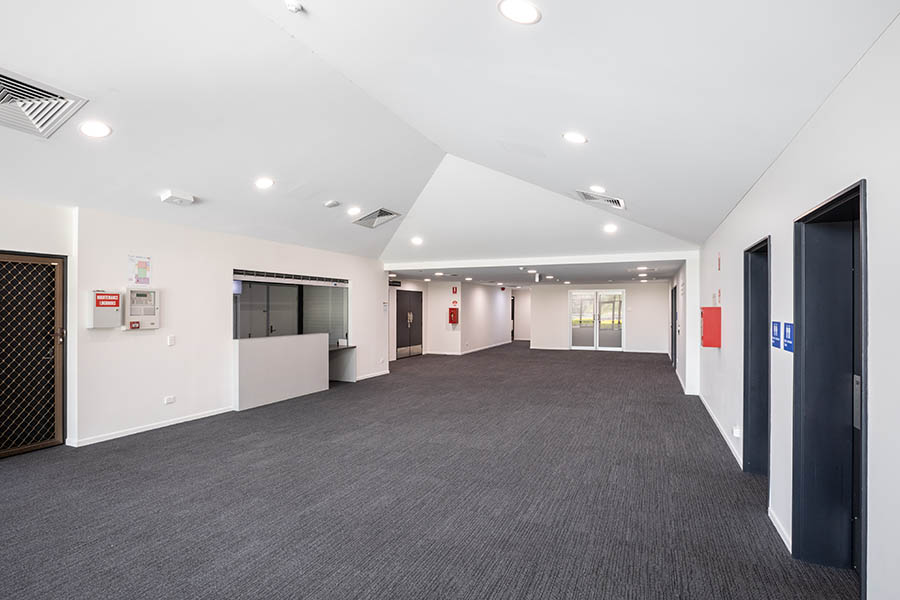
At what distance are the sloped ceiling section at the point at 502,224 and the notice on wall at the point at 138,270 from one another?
3.67 meters

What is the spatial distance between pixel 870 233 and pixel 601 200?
12.9 feet

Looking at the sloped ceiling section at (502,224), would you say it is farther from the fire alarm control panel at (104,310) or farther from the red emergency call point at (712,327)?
the fire alarm control panel at (104,310)

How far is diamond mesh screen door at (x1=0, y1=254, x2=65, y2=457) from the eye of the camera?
15.7 ft

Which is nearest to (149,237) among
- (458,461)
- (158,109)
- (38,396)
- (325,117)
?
(38,396)

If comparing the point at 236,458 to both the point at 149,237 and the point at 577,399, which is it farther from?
the point at 577,399

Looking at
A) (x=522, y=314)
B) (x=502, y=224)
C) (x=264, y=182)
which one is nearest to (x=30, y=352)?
(x=264, y=182)

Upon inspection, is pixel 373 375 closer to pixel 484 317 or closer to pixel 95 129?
pixel 95 129

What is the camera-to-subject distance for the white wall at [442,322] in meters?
14.9

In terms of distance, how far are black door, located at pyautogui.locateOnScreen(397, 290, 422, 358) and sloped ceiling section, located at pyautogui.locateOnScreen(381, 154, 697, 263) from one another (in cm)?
444

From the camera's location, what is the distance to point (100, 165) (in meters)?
4.54

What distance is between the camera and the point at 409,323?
14.4 meters

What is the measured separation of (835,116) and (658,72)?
804 mm

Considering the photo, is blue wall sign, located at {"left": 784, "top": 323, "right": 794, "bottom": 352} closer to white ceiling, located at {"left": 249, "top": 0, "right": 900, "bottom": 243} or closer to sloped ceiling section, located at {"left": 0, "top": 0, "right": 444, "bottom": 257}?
white ceiling, located at {"left": 249, "top": 0, "right": 900, "bottom": 243}

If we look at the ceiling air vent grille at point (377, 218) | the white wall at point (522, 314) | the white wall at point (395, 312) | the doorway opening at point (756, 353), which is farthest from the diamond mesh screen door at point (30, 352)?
the white wall at point (522, 314)
